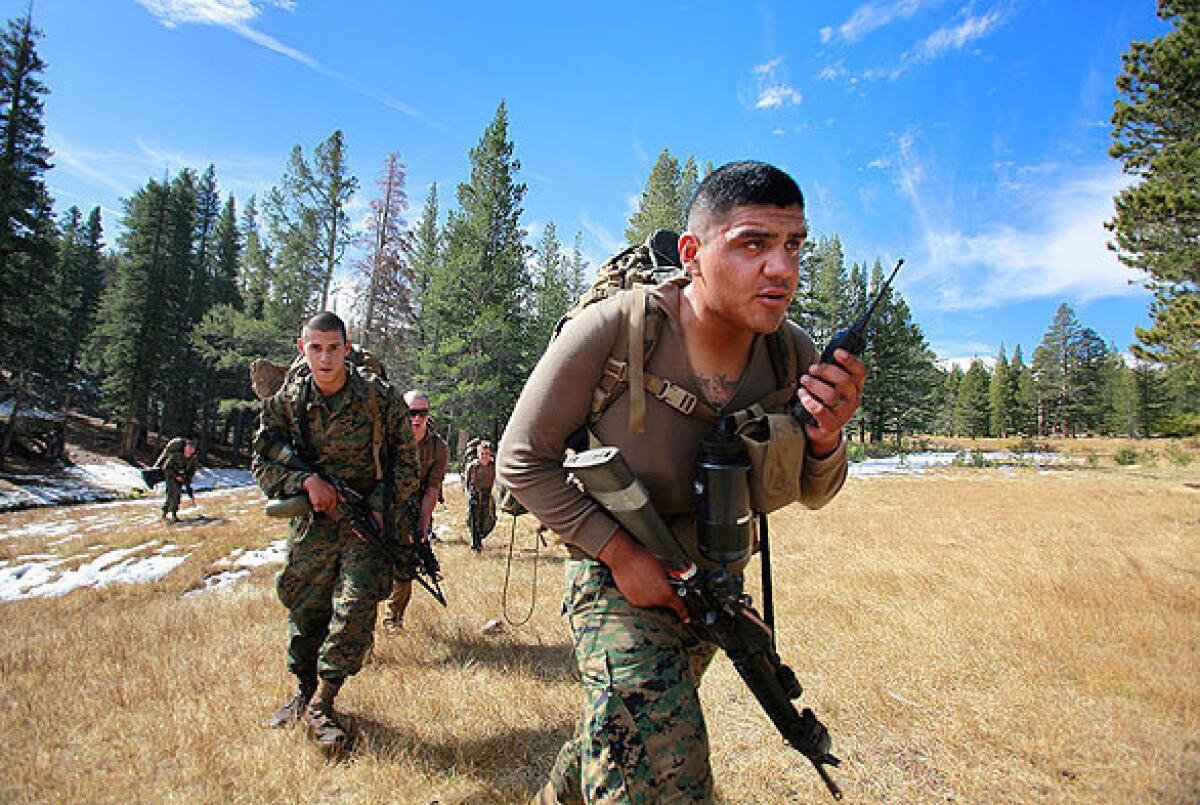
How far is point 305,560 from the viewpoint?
3.83 metres

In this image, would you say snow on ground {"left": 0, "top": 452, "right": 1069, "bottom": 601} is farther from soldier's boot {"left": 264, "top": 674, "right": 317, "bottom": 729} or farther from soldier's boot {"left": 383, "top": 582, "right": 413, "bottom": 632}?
soldier's boot {"left": 264, "top": 674, "right": 317, "bottom": 729}

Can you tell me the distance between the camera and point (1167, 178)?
12977 mm

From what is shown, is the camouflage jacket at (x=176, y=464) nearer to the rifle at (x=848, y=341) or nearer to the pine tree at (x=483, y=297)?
Result: the pine tree at (x=483, y=297)

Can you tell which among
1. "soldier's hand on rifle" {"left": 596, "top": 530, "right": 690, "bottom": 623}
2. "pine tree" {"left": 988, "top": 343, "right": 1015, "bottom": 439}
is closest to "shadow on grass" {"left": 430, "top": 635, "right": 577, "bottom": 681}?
"soldier's hand on rifle" {"left": 596, "top": 530, "right": 690, "bottom": 623}

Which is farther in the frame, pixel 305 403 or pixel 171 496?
pixel 171 496

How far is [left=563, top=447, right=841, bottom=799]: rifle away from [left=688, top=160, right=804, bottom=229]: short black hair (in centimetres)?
90

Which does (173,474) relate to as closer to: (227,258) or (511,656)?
(511,656)

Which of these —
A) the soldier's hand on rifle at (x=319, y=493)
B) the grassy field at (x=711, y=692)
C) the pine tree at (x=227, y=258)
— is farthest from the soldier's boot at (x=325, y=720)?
the pine tree at (x=227, y=258)

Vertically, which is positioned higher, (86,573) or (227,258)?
(227,258)

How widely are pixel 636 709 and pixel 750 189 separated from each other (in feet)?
5.51

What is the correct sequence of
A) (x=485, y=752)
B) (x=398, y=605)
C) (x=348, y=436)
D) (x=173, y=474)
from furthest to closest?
(x=173, y=474), (x=398, y=605), (x=348, y=436), (x=485, y=752)

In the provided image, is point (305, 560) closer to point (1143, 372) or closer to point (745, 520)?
point (745, 520)

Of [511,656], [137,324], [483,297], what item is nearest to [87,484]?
[137,324]

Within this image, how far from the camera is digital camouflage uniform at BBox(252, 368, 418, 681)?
146 inches
